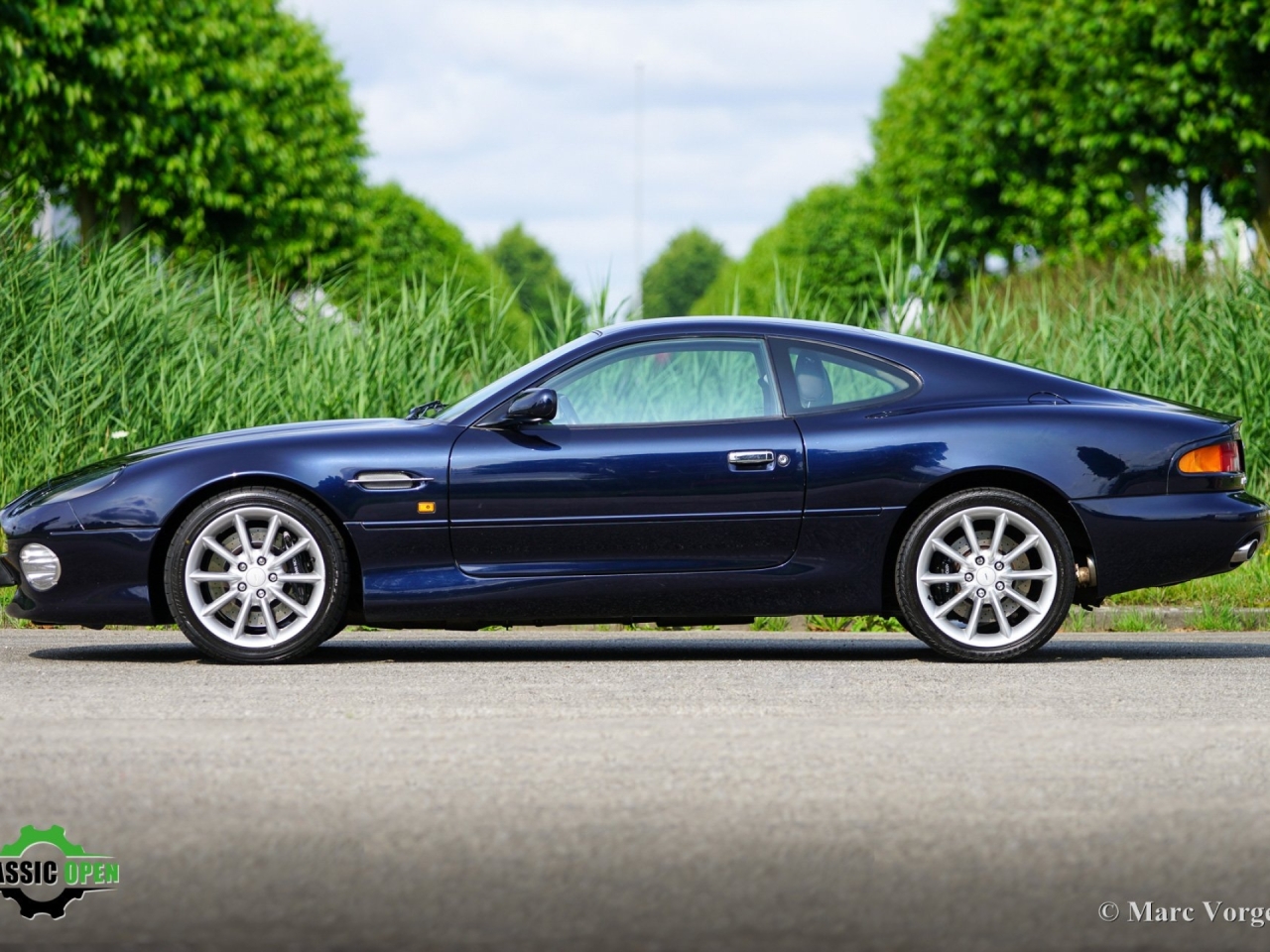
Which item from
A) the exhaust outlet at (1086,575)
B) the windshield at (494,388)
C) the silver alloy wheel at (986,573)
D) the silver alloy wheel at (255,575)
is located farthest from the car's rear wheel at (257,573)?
the exhaust outlet at (1086,575)

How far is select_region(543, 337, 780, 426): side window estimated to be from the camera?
283 inches

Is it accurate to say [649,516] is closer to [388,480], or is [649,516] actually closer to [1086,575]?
[388,480]

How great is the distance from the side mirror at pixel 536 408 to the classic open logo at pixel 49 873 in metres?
3.31

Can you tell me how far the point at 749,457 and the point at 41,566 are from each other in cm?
291

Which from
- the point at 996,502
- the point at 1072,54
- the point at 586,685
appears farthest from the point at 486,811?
the point at 1072,54

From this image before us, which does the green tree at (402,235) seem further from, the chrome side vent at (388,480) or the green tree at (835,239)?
the chrome side vent at (388,480)

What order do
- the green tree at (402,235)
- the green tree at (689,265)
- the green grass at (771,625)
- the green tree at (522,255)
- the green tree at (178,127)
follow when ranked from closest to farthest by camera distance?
A: the green grass at (771,625) → the green tree at (178,127) → the green tree at (402,235) → the green tree at (522,255) → the green tree at (689,265)

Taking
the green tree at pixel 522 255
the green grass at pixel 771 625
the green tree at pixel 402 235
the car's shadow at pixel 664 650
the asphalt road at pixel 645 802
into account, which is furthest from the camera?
the green tree at pixel 522 255

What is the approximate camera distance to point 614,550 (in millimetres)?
7059

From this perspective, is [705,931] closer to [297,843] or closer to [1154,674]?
[297,843]

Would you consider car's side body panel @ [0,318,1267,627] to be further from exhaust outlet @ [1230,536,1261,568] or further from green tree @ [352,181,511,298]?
green tree @ [352,181,511,298]

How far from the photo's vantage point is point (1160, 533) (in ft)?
23.5

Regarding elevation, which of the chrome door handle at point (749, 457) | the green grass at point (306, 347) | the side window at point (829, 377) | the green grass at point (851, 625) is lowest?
the green grass at point (851, 625)

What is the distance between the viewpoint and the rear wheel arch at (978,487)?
7172 mm
